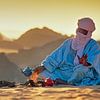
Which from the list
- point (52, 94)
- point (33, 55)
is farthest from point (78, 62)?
point (33, 55)

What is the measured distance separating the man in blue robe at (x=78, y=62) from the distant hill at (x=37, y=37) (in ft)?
20.1

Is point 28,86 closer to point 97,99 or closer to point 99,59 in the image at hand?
point 99,59

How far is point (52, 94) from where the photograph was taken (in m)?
7.96

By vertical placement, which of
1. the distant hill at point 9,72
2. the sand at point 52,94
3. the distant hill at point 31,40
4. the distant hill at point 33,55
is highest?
the distant hill at point 31,40

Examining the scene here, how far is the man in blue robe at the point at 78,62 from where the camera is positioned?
9.55m

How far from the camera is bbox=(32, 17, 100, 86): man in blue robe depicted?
9.55 metres

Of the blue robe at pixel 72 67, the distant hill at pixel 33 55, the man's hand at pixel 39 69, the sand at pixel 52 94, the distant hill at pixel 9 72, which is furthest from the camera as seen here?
the distant hill at pixel 33 55

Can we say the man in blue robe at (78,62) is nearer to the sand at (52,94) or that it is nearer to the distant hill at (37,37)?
the sand at (52,94)

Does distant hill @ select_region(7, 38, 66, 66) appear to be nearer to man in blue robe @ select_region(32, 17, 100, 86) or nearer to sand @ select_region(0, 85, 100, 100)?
man in blue robe @ select_region(32, 17, 100, 86)

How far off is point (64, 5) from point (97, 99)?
9.16 m

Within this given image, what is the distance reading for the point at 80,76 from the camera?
31.2 feet

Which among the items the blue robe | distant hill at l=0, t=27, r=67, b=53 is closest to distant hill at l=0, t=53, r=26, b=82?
distant hill at l=0, t=27, r=67, b=53

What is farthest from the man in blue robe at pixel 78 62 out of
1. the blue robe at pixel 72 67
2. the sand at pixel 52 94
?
the sand at pixel 52 94

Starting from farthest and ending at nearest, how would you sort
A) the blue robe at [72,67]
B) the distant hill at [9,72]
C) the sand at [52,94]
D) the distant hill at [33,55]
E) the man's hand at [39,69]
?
1. the distant hill at [33,55]
2. the distant hill at [9,72]
3. the man's hand at [39,69]
4. the blue robe at [72,67]
5. the sand at [52,94]
